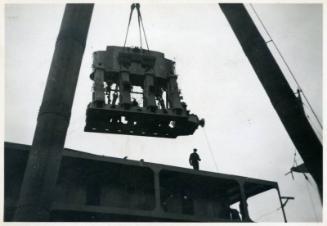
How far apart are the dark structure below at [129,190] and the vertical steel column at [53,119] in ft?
17.8

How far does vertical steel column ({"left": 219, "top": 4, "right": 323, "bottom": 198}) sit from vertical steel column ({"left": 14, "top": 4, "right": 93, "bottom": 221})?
3.05m

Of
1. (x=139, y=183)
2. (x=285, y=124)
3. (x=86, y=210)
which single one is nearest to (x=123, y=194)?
(x=139, y=183)

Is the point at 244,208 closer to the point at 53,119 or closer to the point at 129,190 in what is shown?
the point at 129,190

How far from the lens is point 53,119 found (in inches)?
160

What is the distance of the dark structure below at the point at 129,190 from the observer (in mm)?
10016

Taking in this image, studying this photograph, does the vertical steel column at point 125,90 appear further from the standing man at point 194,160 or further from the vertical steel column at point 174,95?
the standing man at point 194,160

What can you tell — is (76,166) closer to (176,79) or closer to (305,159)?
(176,79)

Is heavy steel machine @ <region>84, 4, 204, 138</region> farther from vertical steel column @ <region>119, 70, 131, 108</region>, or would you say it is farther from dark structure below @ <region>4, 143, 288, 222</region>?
dark structure below @ <region>4, 143, 288, 222</region>

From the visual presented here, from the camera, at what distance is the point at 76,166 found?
10617 mm

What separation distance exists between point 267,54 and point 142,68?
8.68 ft

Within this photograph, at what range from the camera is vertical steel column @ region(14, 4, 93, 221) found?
3.62 m

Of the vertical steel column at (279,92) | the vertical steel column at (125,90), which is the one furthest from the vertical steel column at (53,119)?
the vertical steel column at (279,92)

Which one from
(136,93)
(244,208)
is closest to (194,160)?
(244,208)

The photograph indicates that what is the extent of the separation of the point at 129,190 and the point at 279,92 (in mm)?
7954
